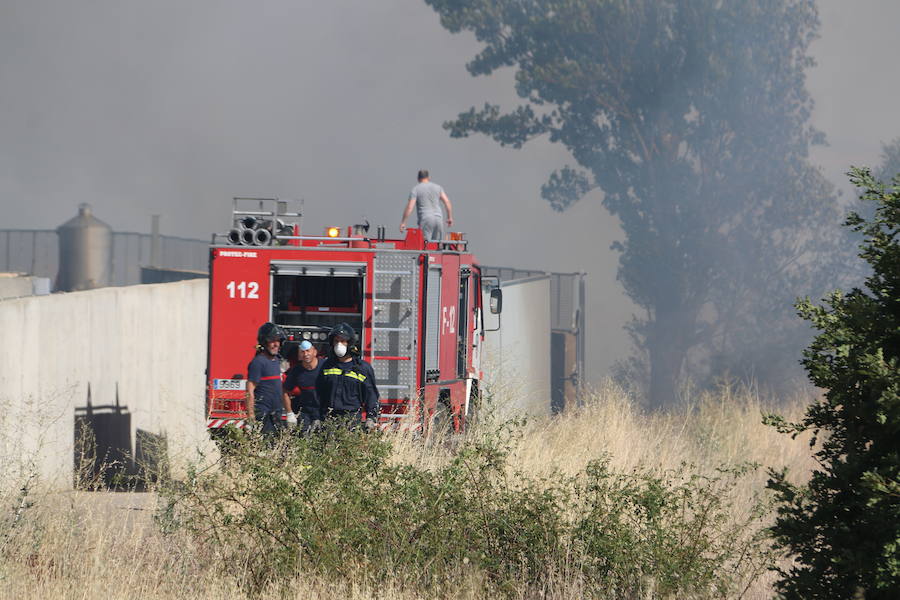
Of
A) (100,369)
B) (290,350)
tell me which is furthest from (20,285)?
(290,350)

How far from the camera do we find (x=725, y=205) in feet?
106

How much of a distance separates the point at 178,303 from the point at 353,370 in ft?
21.3

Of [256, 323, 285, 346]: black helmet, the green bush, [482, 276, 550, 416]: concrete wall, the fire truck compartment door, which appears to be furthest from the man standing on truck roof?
the green bush

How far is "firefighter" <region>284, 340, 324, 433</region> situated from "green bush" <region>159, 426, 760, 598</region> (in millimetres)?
2644

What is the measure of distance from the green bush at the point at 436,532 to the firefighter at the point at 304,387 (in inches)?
104

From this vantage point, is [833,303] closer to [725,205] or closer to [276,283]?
[276,283]

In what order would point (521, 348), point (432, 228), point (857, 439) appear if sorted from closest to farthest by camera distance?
point (857, 439) < point (432, 228) < point (521, 348)

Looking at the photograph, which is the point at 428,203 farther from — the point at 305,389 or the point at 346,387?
the point at 346,387

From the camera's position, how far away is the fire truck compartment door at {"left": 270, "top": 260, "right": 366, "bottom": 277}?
11.4 metres

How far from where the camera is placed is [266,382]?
10438 millimetres

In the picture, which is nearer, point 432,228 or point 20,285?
point 432,228

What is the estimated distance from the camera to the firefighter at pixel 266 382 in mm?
10422

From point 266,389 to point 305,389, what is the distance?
355 millimetres

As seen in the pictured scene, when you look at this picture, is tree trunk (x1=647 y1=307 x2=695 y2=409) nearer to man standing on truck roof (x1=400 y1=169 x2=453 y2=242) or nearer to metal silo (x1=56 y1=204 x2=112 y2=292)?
metal silo (x1=56 y1=204 x2=112 y2=292)
